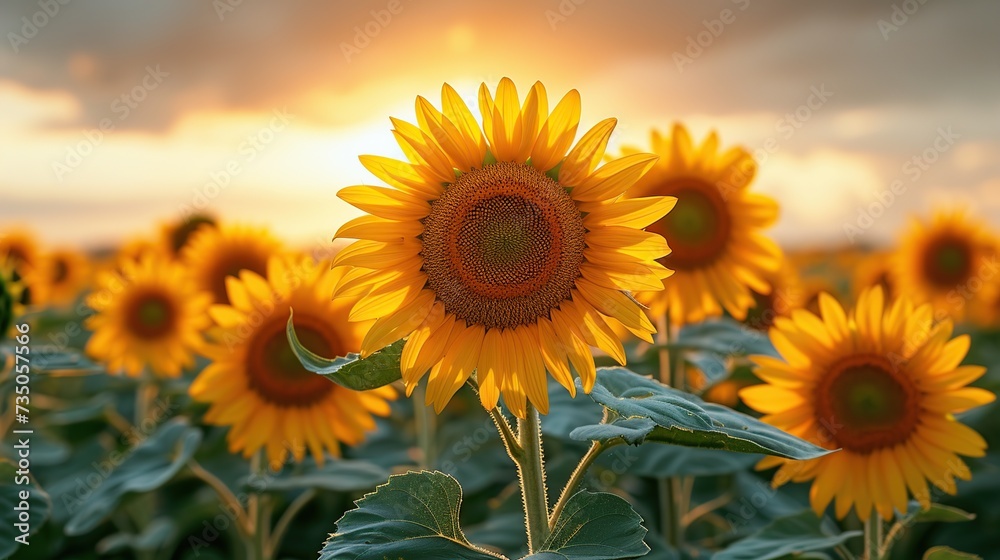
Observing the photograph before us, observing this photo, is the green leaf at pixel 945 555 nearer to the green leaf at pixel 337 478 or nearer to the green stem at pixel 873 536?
the green stem at pixel 873 536

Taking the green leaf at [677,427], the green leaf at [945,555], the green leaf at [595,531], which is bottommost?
the green leaf at [945,555]

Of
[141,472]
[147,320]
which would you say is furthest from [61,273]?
[141,472]

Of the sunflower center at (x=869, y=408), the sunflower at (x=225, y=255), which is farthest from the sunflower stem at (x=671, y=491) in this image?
the sunflower at (x=225, y=255)

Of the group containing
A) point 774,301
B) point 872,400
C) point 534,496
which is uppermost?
point 774,301

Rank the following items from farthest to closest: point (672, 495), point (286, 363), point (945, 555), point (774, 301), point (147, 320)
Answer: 1. point (147, 320)
2. point (774, 301)
3. point (672, 495)
4. point (286, 363)
5. point (945, 555)

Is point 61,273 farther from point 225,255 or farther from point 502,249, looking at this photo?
point 502,249

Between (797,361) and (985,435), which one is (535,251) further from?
(985,435)

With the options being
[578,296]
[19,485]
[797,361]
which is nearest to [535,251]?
[578,296]
